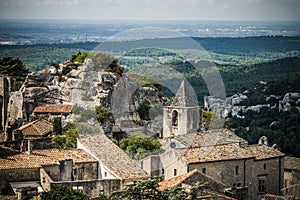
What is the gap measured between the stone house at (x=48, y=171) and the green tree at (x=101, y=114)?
607cm

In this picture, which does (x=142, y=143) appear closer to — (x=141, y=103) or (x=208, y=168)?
(x=208, y=168)

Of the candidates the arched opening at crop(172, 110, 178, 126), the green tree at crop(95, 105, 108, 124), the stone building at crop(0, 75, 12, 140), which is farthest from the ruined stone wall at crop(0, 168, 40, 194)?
the stone building at crop(0, 75, 12, 140)

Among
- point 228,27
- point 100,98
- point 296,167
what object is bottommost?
point 296,167

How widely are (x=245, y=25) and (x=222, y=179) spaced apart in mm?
22736

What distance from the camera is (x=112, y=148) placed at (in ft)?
80.1

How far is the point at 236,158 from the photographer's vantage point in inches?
934

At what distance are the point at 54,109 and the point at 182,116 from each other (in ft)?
19.4

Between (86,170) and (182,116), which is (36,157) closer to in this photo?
(86,170)

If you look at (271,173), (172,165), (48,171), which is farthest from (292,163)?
(48,171)

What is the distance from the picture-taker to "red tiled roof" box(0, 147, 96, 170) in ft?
70.7

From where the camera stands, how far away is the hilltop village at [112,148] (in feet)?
69.5

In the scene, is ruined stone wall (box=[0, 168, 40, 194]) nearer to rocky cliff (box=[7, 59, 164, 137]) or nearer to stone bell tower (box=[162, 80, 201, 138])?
rocky cliff (box=[7, 59, 164, 137])

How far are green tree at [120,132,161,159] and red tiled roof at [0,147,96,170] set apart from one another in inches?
101

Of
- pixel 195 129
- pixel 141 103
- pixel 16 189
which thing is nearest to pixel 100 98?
pixel 141 103
